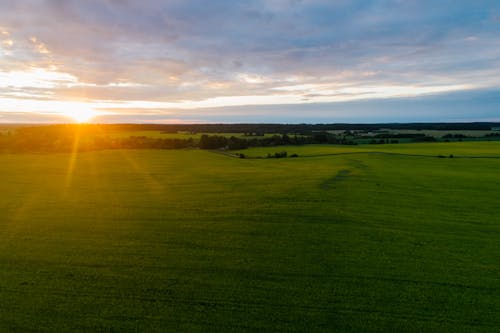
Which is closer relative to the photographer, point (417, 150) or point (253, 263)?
point (253, 263)

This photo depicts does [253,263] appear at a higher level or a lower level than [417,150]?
lower

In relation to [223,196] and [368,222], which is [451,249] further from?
[223,196]

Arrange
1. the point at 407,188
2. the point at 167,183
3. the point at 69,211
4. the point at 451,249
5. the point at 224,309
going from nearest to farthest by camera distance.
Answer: the point at 224,309 → the point at 451,249 → the point at 69,211 → the point at 407,188 → the point at 167,183

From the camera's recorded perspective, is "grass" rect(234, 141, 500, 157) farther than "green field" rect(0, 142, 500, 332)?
Yes

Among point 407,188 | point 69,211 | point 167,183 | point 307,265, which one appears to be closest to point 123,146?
point 167,183

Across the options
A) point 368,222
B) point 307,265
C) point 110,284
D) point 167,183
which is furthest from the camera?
point 167,183

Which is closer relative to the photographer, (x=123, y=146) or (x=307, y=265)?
(x=307, y=265)

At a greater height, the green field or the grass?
the grass

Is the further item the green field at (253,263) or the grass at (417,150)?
the grass at (417,150)
